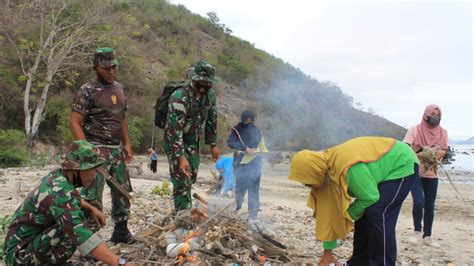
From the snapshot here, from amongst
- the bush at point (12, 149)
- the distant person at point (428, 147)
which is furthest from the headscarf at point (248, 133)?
the bush at point (12, 149)

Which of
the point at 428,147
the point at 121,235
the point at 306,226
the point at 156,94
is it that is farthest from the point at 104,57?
A: the point at 156,94

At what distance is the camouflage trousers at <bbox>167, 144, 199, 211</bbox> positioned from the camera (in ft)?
14.1

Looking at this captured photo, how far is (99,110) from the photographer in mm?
4062

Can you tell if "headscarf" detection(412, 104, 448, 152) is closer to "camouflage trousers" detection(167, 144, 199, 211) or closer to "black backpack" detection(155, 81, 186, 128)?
"camouflage trousers" detection(167, 144, 199, 211)

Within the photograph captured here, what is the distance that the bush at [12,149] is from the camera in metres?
14.0

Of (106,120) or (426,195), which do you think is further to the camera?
(426,195)

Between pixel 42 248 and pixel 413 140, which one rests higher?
pixel 413 140

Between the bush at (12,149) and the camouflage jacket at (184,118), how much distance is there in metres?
11.6

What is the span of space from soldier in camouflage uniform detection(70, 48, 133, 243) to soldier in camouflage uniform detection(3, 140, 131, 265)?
37.4 inches

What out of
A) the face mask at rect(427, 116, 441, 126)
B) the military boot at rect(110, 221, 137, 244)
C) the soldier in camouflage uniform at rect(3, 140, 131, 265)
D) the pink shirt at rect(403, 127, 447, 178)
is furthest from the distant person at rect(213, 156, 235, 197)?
the soldier in camouflage uniform at rect(3, 140, 131, 265)

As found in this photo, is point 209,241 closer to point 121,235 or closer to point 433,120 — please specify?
point 121,235

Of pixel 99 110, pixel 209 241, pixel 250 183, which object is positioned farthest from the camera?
pixel 250 183

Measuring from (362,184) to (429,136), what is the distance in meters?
2.83

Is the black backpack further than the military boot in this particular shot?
Yes
